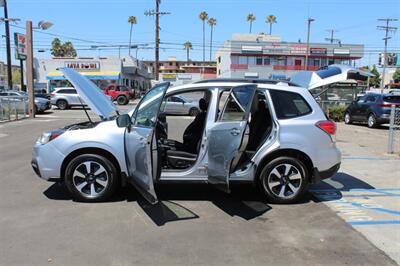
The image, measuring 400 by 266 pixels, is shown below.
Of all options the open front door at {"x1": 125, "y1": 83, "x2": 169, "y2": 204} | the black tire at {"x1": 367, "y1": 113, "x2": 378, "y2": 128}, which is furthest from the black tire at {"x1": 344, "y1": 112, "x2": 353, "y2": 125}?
the open front door at {"x1": 125, "y1": 83, "x2": 169, "y2": 204}

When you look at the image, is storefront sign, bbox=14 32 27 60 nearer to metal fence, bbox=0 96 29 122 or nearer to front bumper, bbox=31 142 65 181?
metal fence, bbox=0 96 29 122

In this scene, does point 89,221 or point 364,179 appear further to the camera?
point 364,179

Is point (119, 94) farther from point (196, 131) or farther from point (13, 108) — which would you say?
point (196, 131)

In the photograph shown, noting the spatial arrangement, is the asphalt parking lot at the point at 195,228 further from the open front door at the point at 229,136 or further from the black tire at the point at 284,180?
the open front door at the point at 229,136

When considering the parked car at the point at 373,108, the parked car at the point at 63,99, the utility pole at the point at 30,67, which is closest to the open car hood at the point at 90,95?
the parked car at the point at 373,108

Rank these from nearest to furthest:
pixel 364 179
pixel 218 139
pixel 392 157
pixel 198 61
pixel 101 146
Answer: pixel 218 139, pixel 101 146, pixel 364 179, pixel 392 157, pixel 198 61

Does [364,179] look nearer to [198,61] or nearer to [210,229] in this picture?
[210,229]

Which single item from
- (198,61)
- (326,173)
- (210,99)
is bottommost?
(326,173)

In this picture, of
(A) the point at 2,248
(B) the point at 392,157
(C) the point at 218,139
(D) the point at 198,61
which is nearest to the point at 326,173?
(C) the point at 218,139

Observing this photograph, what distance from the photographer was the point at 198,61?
518 ft

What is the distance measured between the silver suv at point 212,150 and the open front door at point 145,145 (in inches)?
1.0

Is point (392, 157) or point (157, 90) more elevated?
point (157, 90)

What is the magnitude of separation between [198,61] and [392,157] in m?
151

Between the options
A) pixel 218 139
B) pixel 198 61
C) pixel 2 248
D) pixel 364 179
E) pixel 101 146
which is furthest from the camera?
pixel 198 61
